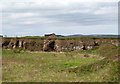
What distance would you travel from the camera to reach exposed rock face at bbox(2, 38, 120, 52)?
1971 inches

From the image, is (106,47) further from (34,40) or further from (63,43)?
(34,40)

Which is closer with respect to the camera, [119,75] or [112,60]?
[119,75]

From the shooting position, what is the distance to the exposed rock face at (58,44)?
50.1m

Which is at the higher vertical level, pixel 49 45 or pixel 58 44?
pixel 58 44

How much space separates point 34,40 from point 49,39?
3.90 metres

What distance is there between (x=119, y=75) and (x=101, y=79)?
1.22 metres

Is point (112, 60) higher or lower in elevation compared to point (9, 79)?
higher

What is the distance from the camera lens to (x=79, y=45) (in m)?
50.2

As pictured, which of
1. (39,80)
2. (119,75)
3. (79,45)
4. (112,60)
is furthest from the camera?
(79,45)

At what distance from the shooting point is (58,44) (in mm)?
51062

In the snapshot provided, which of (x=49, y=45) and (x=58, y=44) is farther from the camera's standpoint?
(x=49, y=45)

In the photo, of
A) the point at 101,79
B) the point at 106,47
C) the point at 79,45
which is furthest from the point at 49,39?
the point at 101,79

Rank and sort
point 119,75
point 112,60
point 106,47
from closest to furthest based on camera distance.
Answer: point 119,75
point 112,60
point 106,47

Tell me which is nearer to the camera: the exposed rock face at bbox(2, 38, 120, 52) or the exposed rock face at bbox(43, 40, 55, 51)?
the exposed rock face at bbox(2, 38, 120, 52)
